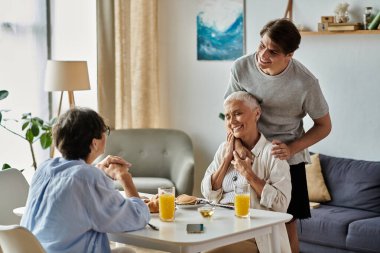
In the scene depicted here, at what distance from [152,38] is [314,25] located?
167 cm

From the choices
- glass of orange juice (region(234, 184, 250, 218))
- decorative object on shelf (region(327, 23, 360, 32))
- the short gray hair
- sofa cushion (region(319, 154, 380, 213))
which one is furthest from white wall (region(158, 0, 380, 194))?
glass of orange juice (region(234, 184, 250, 218))

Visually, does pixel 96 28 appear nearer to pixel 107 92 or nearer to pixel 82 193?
pixel 107 92

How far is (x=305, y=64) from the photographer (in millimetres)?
5770

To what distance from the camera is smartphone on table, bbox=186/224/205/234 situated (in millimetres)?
2908

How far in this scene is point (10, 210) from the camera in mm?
3605

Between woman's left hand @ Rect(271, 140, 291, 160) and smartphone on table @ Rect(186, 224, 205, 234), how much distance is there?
68 cm

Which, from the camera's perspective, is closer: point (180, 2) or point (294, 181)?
point (294, 181)

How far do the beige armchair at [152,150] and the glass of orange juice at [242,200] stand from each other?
9.60ft

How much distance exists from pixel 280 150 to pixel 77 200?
1.07 metres

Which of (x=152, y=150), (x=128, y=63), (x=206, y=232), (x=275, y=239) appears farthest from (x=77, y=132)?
(x=128, y=63)

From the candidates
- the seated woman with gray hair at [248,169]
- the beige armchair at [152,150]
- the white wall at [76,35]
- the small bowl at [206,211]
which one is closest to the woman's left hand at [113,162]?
the small bowl at [206,211]

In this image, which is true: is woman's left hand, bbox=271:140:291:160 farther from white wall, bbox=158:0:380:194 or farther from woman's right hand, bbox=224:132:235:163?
white wall, bbox=158:0:380:194

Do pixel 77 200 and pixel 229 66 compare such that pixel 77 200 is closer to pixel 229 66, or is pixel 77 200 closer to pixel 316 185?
pixel 316 185

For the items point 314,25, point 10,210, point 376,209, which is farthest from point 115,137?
point 10,210
